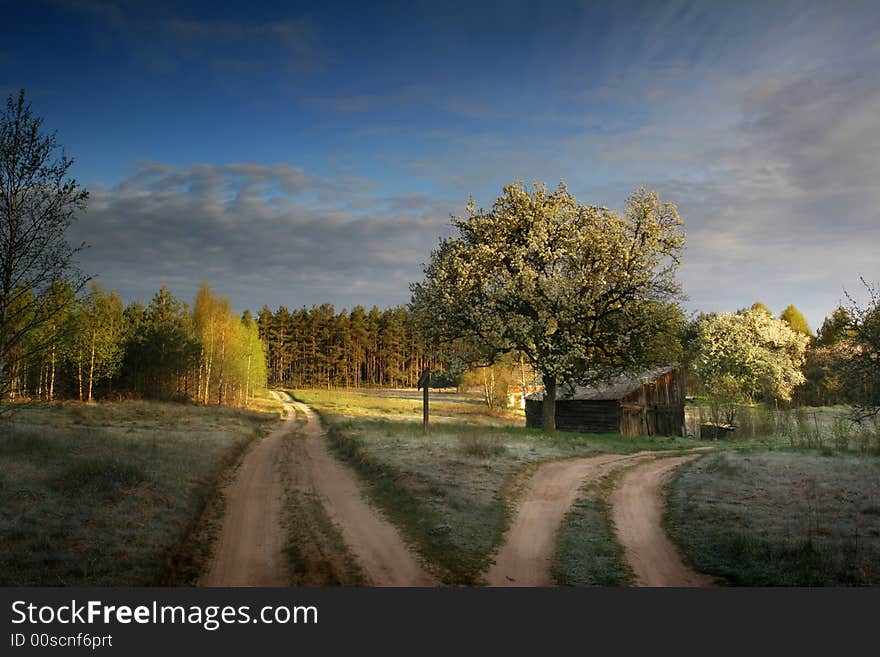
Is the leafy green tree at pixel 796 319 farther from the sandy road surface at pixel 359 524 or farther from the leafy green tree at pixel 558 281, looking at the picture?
the sandy road surface at pixel 359 524

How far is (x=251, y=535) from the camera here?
12.4 m

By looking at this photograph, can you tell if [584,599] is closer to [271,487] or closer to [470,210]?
[271,487]

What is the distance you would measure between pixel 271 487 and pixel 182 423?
76.4ft

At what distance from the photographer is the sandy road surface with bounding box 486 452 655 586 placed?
32.6 ft

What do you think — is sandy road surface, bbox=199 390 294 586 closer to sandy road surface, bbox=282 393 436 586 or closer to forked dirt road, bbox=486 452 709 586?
sandy road surface, bbox=282 393 436 586

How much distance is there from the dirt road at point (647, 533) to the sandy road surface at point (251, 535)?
6.75 metres

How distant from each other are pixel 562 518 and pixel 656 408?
121ft

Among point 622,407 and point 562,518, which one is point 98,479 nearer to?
point 562,518

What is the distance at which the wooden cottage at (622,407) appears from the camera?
42125 millimetres

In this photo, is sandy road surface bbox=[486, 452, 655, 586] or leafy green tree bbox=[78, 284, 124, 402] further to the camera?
leafy green tree bbox=[78, 284, 124, 402]

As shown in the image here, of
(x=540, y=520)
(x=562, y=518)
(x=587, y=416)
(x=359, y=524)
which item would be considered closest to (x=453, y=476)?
(x=540, y=520)

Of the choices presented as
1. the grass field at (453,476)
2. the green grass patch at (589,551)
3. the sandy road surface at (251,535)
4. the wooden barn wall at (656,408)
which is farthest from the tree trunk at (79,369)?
the green grass patch at (589,551)

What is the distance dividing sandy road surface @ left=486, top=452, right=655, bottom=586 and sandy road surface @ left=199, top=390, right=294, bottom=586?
415 centimetres

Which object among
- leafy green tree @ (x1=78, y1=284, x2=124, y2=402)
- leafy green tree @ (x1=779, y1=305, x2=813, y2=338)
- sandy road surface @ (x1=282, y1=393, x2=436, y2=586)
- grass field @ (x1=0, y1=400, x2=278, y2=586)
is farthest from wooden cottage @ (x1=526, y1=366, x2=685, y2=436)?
leafy green tree @ (x1=779, y1=305, x2=813, y2=338)
